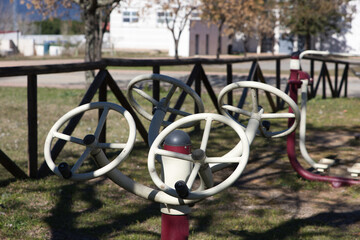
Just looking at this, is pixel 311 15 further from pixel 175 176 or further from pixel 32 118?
pixel 175 176

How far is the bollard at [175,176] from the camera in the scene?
2498mm

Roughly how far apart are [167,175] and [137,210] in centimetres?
175

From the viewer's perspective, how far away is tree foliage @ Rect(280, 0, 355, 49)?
38.3 m

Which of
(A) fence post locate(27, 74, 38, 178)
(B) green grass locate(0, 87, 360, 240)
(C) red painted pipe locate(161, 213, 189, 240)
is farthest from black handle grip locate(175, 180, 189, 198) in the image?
(A) fence post locate(27, 74, 38, 178)

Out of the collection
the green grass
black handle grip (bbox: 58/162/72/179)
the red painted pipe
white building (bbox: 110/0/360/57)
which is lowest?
the green grass

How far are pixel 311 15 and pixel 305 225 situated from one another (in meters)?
36.7

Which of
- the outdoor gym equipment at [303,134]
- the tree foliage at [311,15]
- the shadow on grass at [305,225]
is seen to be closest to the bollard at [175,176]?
the shadow on grass at [305,225]

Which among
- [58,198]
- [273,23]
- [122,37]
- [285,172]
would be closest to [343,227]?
[285,172]

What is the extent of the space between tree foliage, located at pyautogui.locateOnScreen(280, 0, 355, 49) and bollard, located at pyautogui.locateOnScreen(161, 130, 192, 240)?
36881mm

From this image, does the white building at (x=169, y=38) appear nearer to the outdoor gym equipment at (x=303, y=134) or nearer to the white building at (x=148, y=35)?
the white building at (x=148, y=35)

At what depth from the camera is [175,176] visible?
8.27 feet

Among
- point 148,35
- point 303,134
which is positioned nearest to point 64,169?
point 303,134

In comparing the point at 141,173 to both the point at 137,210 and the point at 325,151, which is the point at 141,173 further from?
the point at 325,151

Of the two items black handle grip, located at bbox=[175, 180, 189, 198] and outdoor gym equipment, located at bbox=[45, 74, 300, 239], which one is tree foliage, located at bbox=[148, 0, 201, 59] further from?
black handle grip, located at bbox=[175, 180, 189, 198]
